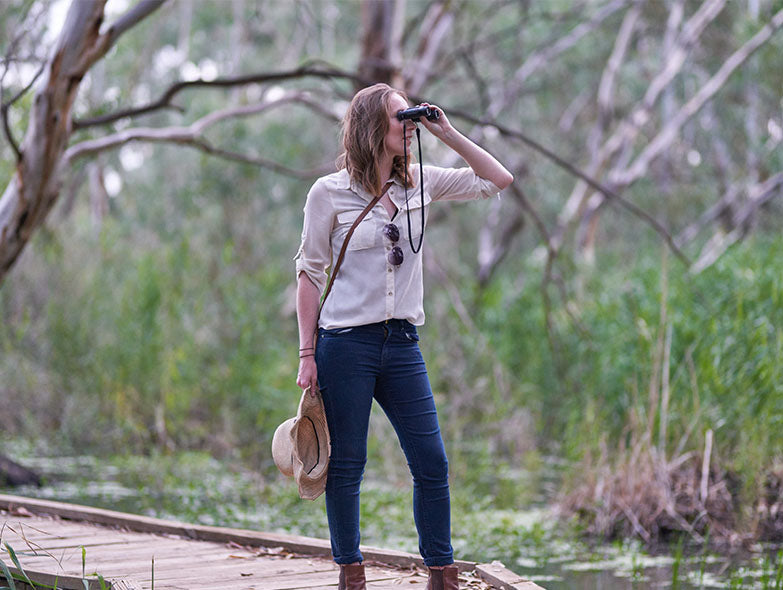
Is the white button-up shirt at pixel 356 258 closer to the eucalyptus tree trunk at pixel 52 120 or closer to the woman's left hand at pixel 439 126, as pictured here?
the woman's left hand at pixel 439 126

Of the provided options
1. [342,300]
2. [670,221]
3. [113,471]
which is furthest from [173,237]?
[342,300]

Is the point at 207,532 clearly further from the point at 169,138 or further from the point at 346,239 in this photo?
the point at 169,138

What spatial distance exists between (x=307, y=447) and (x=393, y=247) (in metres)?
0.64

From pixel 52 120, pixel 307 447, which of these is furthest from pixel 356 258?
pixel 52 120

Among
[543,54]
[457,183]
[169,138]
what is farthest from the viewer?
[543,54]

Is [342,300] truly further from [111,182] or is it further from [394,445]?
[111,182]

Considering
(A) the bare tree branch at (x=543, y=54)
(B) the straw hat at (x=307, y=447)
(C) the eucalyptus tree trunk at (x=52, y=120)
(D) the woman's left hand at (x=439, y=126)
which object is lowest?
(B) the straw hat at (x=307, y=447)

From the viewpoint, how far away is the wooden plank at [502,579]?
11.1 feet

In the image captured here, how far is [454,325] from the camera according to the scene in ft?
32.9

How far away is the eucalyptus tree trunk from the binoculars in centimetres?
295

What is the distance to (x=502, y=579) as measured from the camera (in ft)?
11.4

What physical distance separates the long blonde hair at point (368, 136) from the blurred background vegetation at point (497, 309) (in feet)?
9.56

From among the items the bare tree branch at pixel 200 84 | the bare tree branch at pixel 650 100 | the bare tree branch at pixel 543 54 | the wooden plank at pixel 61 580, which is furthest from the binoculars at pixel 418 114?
the bare tree branch at pixel 543 54

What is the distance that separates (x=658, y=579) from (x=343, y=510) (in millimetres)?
2610
